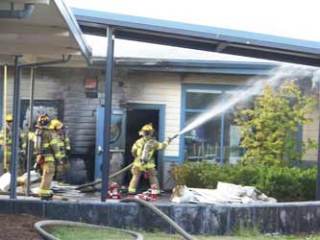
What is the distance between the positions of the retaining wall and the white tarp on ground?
2136 millimetres

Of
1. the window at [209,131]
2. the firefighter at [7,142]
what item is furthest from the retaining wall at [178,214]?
the window at [209,131]

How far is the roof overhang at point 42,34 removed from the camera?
7.88 m

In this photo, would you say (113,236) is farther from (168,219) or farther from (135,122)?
(135,122)

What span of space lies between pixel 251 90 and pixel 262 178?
145 inches

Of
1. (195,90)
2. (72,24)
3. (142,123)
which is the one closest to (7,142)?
(142,123)

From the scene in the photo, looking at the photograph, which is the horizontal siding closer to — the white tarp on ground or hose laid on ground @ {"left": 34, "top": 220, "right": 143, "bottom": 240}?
the white tarp on ground

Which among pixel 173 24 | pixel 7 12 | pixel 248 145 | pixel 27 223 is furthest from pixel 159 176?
pixel 7 12

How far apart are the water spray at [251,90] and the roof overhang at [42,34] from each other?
4959 millimetres

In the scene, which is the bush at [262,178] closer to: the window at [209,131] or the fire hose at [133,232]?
the window at [209,131]

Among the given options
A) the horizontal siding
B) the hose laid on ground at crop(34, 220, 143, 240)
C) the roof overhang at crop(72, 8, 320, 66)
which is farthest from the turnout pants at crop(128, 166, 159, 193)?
the hose laid on ground at crop(34, 220, 143, 240)

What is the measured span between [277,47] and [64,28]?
4.10 metres

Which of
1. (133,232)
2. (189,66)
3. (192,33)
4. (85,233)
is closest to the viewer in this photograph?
(85,233)

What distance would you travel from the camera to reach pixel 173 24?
1189 centimetres

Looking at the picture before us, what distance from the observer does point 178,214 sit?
10.4m
